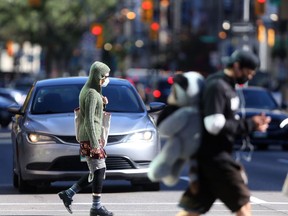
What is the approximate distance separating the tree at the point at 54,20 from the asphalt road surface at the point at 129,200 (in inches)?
2089

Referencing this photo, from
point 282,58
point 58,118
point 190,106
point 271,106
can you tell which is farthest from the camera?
point 282,58

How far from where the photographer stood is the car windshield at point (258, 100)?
30303 mm

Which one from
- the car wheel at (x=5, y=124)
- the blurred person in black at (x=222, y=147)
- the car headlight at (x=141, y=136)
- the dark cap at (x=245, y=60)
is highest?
the dark cap at (x=245, y=60)

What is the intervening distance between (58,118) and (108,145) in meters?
0.86

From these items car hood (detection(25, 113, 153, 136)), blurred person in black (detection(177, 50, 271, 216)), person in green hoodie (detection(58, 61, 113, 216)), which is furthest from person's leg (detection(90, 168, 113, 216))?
blurred person in black (detection(177, 50, 271, 216))

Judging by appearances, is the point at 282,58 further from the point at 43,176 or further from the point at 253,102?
the point at 43,176

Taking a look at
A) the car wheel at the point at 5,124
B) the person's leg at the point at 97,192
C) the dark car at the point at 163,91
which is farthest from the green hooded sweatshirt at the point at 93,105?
the dark car at the point at 163,91

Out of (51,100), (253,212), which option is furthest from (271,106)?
(253,212)

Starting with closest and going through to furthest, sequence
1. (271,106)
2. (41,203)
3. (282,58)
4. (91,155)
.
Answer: (91,155) < (41,203) < (271,106) < (282,58)

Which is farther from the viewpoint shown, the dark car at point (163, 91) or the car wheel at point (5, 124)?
the dark car at point (163, 91)

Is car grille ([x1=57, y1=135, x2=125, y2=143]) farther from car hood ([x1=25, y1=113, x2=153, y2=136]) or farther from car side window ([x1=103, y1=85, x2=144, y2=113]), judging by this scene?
car side window ([x1=103, y1=85, x2=144, y2=113])

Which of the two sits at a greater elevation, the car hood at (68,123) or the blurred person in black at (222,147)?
the blurred person in black at (222,147)

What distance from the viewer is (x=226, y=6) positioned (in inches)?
4397

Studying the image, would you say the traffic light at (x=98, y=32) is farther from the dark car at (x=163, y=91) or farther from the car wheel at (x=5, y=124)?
the car wheel at (x=5, y=124)
